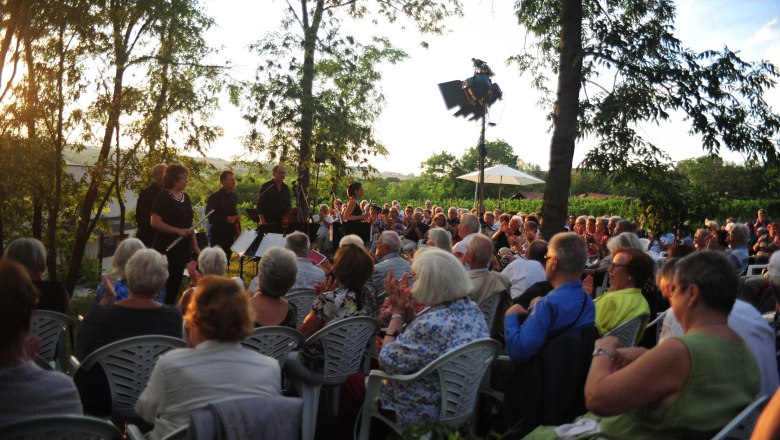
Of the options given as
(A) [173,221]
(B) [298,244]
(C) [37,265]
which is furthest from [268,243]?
(C) [37,265]

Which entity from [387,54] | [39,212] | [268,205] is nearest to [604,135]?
[268,205]

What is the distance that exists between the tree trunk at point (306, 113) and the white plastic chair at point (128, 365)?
956cm

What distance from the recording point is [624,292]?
14.9ft

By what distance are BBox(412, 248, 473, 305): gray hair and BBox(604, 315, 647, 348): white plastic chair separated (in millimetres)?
1092

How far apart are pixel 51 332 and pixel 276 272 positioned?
147 cm

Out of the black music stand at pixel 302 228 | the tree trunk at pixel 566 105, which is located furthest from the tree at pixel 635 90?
the black music stand at pixel 302 228

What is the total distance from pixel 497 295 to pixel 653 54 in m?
4.78

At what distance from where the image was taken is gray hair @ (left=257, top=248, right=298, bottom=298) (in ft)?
14.0

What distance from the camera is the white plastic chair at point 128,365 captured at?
11.1 feet

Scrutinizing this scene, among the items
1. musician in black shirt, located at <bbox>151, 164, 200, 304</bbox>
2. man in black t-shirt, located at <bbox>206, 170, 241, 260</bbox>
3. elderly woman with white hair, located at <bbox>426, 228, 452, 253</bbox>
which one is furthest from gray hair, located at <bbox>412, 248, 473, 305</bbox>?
man in black t-shirt, located at <bbox>206, 170, 241, 260</bbox>

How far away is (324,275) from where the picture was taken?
6.22m

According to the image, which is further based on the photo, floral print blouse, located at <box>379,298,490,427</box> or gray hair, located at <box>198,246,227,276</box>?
gray hair, located at <box>198,246,227,276</box>

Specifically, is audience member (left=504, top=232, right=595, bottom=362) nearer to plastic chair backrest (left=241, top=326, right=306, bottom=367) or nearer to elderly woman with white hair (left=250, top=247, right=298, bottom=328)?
plastic chair backrest (left=241, top=326, right=306, bottom=367)

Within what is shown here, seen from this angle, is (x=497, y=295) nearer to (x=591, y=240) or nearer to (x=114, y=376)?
(x=114, y=376)
